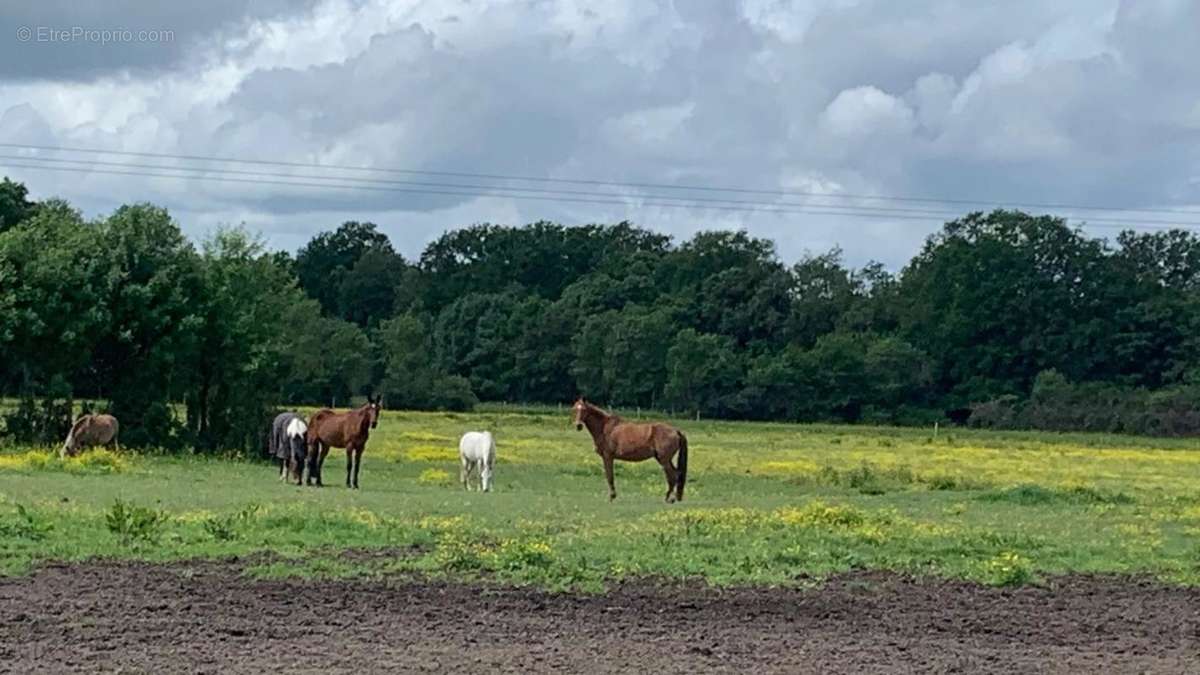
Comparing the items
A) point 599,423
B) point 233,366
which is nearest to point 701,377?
point 233,366

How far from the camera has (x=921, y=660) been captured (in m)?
11.9

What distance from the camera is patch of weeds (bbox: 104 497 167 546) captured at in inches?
686

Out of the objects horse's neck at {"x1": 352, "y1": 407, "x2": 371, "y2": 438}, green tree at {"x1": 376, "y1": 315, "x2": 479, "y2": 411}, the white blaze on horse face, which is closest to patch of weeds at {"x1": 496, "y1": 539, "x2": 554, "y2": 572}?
horse's neck at {"x1": 352, "y1": 407, "x2": 371, "y2": 438}

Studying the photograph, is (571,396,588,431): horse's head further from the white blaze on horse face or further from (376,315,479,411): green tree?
(376,315,479,411): green tree

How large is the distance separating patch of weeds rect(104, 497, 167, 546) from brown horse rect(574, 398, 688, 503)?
1172 centimetres

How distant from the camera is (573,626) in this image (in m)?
13.1

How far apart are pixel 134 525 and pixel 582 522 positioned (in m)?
6.48

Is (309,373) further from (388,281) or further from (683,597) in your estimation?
(683,597)

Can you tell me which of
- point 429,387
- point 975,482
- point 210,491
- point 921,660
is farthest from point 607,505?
point 429,387

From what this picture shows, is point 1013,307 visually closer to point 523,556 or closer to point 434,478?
point 434,478

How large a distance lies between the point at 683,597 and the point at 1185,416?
8575cm

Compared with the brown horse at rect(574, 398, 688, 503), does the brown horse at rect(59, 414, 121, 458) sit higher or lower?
lower

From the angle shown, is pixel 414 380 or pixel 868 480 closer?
pixel 868 480

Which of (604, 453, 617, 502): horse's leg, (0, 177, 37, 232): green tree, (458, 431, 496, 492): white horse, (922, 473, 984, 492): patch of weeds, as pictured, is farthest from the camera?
(0, 177, 37, 232): green tree
